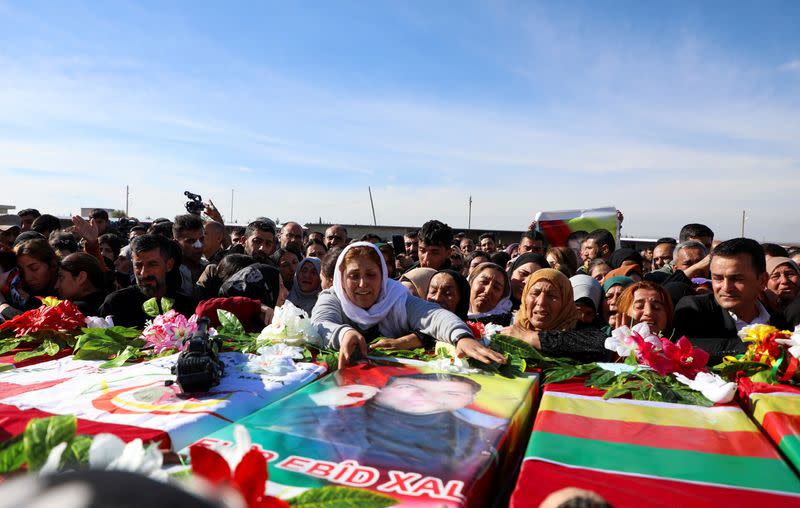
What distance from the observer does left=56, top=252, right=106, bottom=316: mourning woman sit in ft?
11.7

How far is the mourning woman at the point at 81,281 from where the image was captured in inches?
140

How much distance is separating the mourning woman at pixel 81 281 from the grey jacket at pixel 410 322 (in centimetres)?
174

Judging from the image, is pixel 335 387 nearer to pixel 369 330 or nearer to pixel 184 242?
pixel 369 330

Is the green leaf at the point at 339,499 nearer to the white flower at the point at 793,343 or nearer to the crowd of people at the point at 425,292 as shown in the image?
the crowd of people at the point at 425,292

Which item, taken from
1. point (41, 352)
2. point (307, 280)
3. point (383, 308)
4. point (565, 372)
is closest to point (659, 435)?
point (565, 372)

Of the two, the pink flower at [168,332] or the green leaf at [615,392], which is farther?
the pink flower at [168,332]

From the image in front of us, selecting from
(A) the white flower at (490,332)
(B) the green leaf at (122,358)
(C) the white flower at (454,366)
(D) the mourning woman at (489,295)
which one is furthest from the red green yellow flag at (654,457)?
(D) the mourning woman at (489,295)

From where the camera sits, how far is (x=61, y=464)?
1.00 meters

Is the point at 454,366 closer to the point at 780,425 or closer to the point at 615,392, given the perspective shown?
the point at 615,392

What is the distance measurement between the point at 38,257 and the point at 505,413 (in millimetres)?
3631

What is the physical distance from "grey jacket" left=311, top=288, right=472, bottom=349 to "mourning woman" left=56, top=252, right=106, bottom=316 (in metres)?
1.74

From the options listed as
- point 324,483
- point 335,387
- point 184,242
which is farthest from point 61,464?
point 184,242

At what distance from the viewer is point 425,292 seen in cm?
431

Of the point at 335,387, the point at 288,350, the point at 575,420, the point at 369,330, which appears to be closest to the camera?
the point at 575,420
